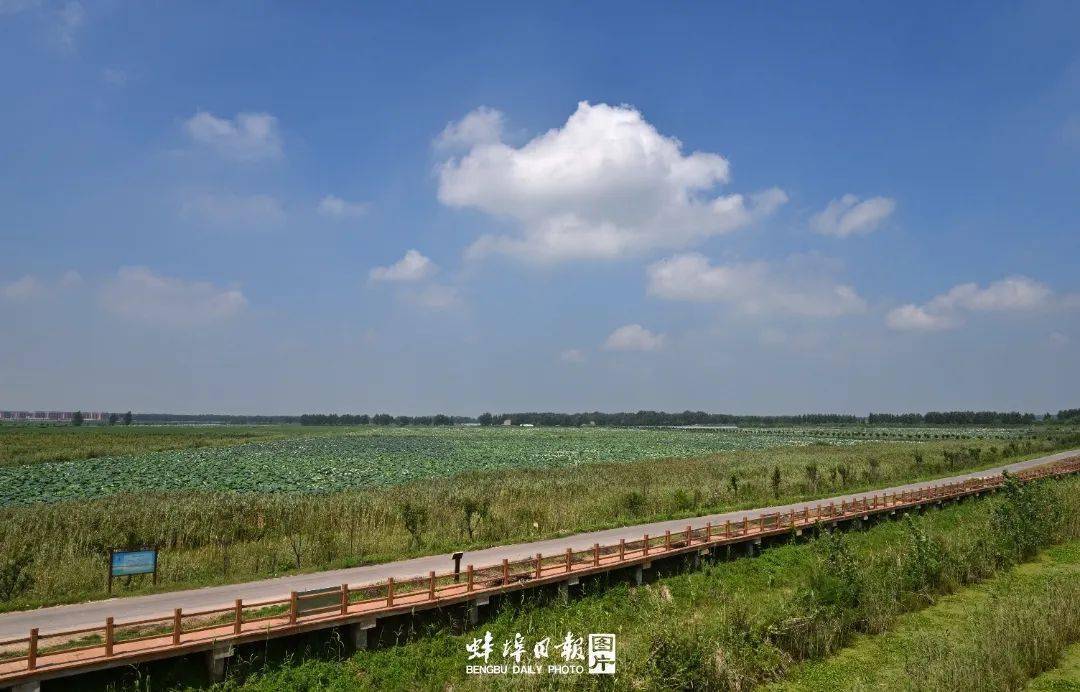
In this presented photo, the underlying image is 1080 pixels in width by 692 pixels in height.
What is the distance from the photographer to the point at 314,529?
2775cm

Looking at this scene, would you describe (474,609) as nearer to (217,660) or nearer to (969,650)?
(217,660)

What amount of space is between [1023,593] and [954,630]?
555cm

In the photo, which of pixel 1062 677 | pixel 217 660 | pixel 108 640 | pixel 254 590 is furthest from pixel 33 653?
pixel 1062 677

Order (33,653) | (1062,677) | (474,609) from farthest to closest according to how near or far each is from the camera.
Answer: (474,609) < (1062,677) < (33,653)

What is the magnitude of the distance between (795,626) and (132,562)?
64.3ft

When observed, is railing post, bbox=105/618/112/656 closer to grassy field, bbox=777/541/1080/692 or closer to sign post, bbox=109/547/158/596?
sign post, bbox=109/547/158/596

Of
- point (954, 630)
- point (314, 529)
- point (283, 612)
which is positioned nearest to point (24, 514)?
point (314, 529)

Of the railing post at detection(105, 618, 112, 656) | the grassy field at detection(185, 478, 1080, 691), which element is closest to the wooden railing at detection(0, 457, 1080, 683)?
the railing post at detection(105, 618, 112, 656)

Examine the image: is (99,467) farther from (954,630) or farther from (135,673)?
(954,630)

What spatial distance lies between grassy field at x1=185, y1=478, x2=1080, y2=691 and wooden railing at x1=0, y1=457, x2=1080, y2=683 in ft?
2.67

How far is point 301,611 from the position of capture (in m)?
15.8

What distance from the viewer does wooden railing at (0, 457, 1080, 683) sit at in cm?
1312

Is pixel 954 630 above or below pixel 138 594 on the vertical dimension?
below

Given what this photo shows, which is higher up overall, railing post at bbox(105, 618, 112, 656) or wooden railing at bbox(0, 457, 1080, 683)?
railing post at bbox(105, 618, 112, 656)
